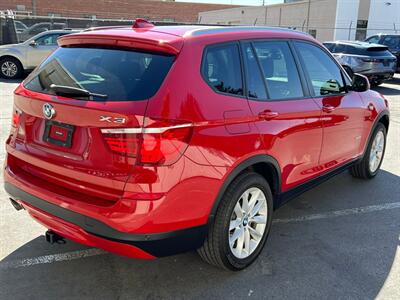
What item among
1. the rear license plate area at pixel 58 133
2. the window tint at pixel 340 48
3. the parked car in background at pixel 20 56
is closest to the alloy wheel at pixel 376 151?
the rear license plate area at pixel 58 133

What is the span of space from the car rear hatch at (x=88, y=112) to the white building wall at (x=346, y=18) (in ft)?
113

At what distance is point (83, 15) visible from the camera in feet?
144

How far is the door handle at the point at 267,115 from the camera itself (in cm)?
324

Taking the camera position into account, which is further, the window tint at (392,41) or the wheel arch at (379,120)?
the window tint at (392,41)

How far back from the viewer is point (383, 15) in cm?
3725

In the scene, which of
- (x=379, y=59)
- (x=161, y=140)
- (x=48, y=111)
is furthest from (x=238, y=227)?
(x=379, y=59)

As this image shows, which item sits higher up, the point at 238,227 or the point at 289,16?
the point at 289,16

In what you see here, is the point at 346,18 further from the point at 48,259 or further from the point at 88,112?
the point at 88,112

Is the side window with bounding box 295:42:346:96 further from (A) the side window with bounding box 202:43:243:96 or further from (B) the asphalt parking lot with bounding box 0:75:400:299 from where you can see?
(B) the asphalt parking lot with bounding box 0:75:400:299

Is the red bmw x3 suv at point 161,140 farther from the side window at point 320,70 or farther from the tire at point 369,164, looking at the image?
the tire at point 369,164

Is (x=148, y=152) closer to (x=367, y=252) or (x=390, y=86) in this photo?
(x=367, y=252)

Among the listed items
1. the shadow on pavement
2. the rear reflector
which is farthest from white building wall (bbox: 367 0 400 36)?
the rear reflector

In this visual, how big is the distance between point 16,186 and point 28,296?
2.53ft

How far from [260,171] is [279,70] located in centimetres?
88
